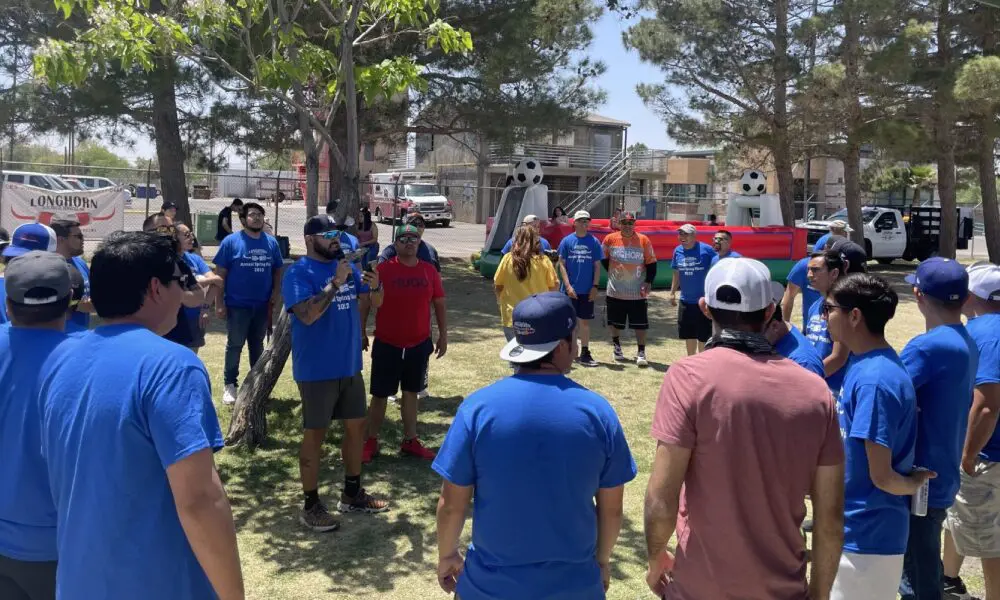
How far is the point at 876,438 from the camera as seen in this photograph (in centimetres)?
279

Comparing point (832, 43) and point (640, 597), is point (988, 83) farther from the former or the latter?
point (640, 597)

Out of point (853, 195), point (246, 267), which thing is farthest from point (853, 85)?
point (246, 267)

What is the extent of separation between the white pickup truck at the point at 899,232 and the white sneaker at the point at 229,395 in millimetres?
20153

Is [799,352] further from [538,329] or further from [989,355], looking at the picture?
A: [538,329]

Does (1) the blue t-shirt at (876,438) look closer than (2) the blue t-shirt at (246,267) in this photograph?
Yes

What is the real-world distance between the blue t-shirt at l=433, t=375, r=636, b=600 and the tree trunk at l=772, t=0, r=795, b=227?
1994cm

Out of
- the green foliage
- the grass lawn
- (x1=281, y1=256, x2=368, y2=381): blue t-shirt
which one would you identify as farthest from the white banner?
the green foliage

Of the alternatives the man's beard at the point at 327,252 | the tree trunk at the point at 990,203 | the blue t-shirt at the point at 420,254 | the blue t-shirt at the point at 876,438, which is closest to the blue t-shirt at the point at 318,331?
the man's beard at the point at 327,252

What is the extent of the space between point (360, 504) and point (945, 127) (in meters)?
21.7

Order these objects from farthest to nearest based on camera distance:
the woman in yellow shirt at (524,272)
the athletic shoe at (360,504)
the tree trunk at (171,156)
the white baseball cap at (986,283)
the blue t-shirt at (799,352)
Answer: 1. the tree trunk at (171,156)
2. the woman in yellow shirt at (524,272)
3. the athletic shoe at (360,504)
4. the white baseball cap at (986,283)
5. the blue t-shirt at (799,352)

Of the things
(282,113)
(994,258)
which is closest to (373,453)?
(282,113)

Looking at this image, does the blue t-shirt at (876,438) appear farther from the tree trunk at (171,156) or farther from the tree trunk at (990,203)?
the tree trunk at (990,203)

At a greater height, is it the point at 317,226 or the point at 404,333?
the point at 317,226

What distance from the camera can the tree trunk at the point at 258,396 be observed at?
6.33 m
